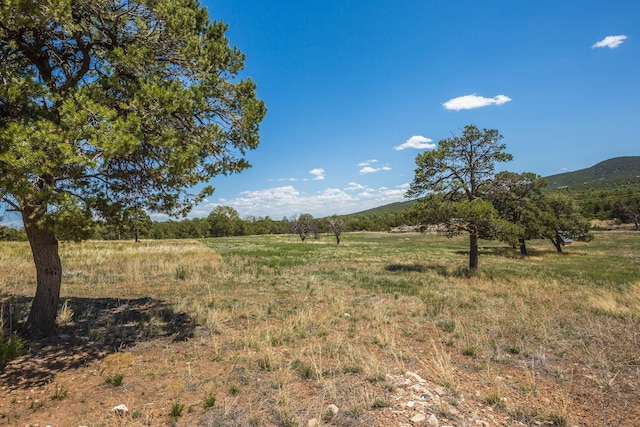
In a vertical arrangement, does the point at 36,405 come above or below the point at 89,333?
Answer: below

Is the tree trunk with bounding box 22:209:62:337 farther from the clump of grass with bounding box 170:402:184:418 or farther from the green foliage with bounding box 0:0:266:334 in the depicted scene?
the clump of grass with bounding box 170:402:184:418

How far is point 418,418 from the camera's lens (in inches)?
164

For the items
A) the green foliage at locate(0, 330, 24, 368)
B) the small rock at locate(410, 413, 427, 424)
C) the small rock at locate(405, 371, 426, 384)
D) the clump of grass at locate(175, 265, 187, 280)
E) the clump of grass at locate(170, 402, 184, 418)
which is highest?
the green foliage at locate(0, 330, 24, 368)

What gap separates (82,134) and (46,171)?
34.3 inches

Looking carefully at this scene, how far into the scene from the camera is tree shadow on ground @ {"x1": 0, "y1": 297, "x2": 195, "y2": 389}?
572 cm

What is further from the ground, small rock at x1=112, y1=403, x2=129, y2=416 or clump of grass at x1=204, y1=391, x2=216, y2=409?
small rock at x1=112, y1=403, x2=129, y2=416

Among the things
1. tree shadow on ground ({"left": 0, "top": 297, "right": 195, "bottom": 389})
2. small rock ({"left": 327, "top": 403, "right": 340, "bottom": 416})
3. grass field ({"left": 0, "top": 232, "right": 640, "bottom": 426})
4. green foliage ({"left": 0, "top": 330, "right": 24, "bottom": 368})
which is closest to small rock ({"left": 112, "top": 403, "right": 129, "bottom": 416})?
grass field ({"left": 0, "top": 232, "right": 640, "bottom": 426})

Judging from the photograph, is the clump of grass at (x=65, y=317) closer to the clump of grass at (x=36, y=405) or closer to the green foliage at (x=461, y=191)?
the clump of grass at (x=36, y=405)

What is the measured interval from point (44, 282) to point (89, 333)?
1.68 metres

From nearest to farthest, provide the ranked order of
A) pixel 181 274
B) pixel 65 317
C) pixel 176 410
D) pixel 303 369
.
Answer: pixel 176 410, pixel 303 369, pixel 65 317, pixel 181 274

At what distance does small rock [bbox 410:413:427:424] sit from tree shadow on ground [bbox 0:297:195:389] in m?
6.10

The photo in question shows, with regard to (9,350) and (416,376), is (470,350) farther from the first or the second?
(9,350)

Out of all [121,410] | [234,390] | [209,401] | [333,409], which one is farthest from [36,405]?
[333,409]

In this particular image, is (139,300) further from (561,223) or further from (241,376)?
(561,223)
